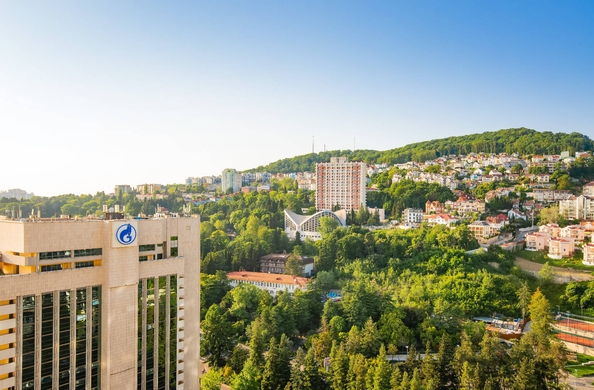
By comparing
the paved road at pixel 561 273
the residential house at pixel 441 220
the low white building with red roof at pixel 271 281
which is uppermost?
the residential house at pixel 441 220

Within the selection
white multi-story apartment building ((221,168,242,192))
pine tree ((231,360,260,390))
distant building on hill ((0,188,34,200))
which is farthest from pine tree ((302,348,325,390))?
white multi-story apartment building ((221,168,242,192))

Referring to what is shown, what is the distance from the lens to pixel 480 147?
5416 centimetres

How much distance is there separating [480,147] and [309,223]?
30132mm

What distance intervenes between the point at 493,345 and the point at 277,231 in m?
18.9

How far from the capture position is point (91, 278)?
8.73 m

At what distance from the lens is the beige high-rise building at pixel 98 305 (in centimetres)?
800

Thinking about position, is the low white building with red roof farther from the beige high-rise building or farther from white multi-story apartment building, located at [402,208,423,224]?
white multi-story apartment building, located at [402,208,423,224]

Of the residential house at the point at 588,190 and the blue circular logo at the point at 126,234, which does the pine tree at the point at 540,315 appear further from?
the residential house at the point at 588,190

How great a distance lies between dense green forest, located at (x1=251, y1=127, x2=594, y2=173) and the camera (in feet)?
156

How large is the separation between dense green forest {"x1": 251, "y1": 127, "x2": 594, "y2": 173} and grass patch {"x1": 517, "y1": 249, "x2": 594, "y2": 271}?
78.1 ft

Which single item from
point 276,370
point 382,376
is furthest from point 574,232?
→ point 276,370

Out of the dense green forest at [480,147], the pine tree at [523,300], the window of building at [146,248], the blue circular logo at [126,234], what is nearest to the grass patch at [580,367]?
the pine tree at [523,300]

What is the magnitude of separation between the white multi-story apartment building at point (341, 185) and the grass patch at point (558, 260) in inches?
595

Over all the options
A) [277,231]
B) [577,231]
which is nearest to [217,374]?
[277,231]
